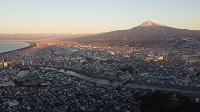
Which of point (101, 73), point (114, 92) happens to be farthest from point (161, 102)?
point (101, 73)

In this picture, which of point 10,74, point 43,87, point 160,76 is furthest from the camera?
point 10,74

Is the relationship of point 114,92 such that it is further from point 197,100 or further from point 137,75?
point 137,75

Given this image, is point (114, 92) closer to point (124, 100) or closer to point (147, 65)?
point (124, 100)

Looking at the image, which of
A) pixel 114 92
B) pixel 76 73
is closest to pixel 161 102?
pixel 114 92

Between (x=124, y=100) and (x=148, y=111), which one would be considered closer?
(x=148, y=111)

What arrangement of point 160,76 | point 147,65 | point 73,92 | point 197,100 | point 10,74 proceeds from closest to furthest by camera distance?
point 197,100 < point 73,92 < point 160,76 < point 10,74 < point 147,65

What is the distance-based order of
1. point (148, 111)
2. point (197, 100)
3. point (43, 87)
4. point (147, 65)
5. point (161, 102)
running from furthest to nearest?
point (147, 65) → point (43, 87) → point (197, 100) → point (161, 102) → point (148, 111)

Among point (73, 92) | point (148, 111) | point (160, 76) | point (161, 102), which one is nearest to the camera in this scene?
point (148, 111)

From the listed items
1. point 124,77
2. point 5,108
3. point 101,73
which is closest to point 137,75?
point 124,77

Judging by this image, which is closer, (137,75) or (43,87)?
(43,87)
